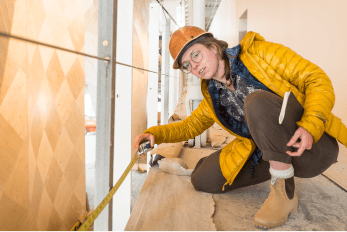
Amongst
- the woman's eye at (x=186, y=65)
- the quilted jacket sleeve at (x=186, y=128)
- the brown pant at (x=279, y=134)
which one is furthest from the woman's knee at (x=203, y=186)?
the woman's eye at (x=186, y=65)

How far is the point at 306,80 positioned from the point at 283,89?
0.33 feet

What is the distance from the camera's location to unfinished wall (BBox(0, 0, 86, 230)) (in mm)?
439

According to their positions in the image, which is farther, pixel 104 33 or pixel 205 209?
pixel 205 209

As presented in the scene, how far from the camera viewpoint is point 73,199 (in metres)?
0.78

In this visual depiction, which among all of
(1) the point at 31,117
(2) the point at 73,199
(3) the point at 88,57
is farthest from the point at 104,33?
(2) the point at 73,199

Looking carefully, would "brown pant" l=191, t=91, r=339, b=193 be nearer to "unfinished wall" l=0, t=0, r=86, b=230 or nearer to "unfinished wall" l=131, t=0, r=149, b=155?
"unfinished wall" l=0, t=0, r=86, b=230

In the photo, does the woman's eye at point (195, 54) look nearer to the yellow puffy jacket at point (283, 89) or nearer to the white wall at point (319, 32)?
the yellow puffy jacket at point (283, 89)

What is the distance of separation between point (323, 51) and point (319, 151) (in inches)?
66.4

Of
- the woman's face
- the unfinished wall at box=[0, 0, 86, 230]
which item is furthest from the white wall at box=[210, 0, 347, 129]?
the unfinished wall at box=[0, 0, 86, 230]

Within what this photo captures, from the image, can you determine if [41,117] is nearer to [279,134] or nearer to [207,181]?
[279,134]

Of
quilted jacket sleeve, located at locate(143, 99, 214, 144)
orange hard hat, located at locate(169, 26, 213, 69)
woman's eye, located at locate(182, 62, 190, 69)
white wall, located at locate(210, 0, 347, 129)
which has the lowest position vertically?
quilted jacket sleeve, located at locate(143, 99, 214, 144)

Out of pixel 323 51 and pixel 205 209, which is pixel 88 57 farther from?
pixel 323 51

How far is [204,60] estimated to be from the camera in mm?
1215

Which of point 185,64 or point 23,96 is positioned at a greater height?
point 185,64
